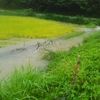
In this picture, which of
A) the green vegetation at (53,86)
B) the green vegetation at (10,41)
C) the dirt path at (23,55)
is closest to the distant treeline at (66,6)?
the dirt path at (23,55)

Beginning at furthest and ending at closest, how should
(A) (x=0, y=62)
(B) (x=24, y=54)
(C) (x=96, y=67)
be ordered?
1. (B) (x=24, y=54)
2. (A) (x=0, y=62)
3. (C) (x=96, y=67)

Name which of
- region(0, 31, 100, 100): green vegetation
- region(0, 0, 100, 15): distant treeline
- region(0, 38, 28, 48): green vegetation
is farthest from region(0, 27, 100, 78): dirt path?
region(0, 0, 100, 15): distant treeline

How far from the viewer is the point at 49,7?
69.1ft

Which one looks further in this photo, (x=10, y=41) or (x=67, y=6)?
(x=67, y=6)

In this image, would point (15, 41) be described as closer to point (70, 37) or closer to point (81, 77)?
point (70, 37)

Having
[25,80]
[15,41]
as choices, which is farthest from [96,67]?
[15,41]

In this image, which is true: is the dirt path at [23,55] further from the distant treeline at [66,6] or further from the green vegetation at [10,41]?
Answer: the distant treeline at [66,6]

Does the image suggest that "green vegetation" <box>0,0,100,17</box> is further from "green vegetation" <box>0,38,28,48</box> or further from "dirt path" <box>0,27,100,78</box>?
"green vegetation" <box>0,38,28,48</box>

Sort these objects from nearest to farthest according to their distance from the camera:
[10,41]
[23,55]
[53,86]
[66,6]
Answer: [53,86], [23,55], [10,41], [66,6]

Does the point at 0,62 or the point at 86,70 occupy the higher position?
the point at 86,70

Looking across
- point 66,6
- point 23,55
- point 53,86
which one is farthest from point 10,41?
point 66,6

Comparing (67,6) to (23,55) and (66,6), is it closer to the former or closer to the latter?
(66,6)

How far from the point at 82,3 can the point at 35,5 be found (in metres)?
3.81

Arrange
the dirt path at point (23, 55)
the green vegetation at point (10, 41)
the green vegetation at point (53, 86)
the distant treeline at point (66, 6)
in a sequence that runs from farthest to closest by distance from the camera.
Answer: the distant treeline at point (66, 6) → the green vegetation at point (10, 41) → the dirt path at point (23, 55) → the green vegetation at point (53, 86)
